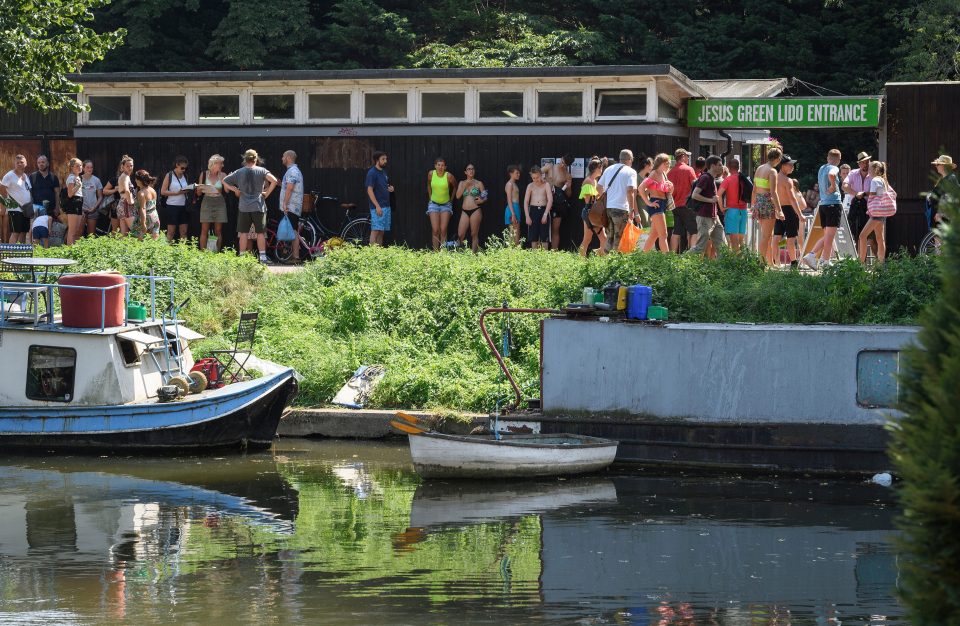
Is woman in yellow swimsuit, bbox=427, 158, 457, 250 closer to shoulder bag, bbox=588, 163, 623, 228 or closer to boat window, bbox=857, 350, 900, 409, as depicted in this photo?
shoulder bag, bbox=588, 163, 623, 228

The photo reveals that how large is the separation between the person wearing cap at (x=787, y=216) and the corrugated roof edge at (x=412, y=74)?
3796 mm

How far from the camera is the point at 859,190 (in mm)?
22703

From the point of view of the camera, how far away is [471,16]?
1865 inches

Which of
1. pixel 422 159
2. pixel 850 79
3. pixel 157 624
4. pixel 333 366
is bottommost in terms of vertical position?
pixel 157 624

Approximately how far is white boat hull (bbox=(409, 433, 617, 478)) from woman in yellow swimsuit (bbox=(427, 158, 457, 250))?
36.1 feet

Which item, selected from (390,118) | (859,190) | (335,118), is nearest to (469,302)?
(859,190)

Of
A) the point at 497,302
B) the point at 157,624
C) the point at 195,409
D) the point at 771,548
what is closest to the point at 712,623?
the point at 771,548

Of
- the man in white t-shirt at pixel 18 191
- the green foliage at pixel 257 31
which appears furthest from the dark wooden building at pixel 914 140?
the green foliage at pixel 257 31

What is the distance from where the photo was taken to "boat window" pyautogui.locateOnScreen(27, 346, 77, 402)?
58.5 ft

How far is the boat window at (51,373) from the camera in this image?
58.5ft

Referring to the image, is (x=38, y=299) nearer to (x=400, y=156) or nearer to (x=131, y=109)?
(x=400, y=156)

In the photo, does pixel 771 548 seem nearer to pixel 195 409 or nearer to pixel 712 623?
pixel 712 623

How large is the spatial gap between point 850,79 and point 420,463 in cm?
3214

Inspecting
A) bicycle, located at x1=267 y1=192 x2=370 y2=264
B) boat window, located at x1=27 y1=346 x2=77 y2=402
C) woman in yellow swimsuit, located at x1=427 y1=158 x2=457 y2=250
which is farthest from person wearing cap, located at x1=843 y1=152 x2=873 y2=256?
boat window, located at x1=27 y1=346 x2=77 y2=402
